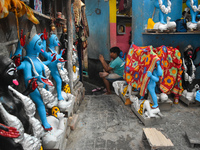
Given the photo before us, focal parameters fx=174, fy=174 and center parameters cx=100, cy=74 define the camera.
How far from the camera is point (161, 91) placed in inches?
192

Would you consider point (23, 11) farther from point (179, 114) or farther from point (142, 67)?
point (179, 114)

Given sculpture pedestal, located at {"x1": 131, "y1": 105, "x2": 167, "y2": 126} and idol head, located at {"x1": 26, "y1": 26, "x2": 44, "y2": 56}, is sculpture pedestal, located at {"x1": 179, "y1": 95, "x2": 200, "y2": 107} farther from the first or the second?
idol head, located at {"x1": 26, "y1": 26, "x2": 44, "y2": 56}

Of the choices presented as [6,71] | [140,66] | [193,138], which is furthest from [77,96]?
[6,71]

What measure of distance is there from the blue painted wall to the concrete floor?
11.6ft

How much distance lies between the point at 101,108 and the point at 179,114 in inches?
80.4

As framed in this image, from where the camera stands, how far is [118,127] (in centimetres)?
385

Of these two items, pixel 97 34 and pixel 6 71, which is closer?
pixel 6 71

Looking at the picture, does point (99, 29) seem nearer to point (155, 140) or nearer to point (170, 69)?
point (170, 69)

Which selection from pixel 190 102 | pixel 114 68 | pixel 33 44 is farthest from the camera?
pixel 114 68

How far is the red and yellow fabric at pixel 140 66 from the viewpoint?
3.83 meters

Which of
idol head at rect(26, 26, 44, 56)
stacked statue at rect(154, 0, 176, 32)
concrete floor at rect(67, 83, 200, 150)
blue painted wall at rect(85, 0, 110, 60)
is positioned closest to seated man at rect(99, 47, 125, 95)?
concrete floor at rect(67, 83, 200, 150)

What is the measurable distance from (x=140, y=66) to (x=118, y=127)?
1566 mm

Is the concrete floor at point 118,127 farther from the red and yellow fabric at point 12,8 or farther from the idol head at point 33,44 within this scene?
the red and yellow fabric at point 12,8

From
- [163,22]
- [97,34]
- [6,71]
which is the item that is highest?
[163,22]
